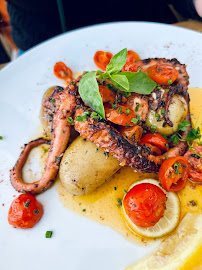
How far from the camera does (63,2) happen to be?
10.3 feet

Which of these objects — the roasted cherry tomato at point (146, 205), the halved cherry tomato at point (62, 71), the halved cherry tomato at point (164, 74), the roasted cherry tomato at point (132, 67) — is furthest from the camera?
the halved cherry tomato at point (62, 71)

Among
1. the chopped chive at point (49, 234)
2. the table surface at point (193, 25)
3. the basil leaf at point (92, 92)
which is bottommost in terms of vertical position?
the chopped chive at point (49, 234)

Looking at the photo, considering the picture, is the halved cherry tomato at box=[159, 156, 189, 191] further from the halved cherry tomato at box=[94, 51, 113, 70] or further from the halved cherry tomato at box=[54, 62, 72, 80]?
the halved cherry tomato at box=[54, 62, 72, 80]

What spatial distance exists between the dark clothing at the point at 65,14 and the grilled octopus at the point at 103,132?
1158 mm

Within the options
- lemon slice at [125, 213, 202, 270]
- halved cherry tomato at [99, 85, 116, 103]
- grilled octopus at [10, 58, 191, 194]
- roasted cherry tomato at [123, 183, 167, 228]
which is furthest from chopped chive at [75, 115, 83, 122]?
lemon slice at [125, 213, 202, 270]

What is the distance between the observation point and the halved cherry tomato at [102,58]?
3.14m

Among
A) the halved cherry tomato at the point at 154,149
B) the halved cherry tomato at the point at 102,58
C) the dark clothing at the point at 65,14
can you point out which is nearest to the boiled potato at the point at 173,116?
the halved cherry tomato at the point at 154,149

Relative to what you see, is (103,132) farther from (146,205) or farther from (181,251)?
(181,251)

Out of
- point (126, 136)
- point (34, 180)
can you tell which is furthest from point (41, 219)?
point (126, 136)

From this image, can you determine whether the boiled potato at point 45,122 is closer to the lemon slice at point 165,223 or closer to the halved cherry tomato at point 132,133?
the halved cherry tomato at point 132,133

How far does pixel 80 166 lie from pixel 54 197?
49 cm

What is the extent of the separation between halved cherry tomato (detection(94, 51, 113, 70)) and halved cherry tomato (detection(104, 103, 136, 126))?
973 mm

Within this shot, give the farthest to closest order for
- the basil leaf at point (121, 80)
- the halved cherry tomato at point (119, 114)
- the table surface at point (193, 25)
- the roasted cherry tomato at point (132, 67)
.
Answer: the table surface at point (193, 25), the roasted cherry tomato at point (132, 67), the halved cherry tomato at point (119, 114), the basil leaf at point (121, 80)

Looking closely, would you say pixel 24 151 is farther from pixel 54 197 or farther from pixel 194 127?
pixel 194 127
